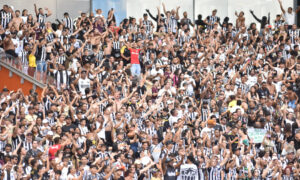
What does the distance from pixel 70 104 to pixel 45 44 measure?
465cm

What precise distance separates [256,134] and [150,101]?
3167 mm

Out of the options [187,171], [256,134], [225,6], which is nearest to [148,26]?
[225,6]

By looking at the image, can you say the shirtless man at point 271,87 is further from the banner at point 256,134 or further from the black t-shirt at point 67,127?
the black t-shirt at point 67,127

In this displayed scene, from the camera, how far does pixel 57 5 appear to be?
103 ft

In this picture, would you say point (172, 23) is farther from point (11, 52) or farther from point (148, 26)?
point (11, 52)

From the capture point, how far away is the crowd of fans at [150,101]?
18.7 metres

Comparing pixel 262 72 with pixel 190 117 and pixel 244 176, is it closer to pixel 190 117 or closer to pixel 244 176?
pixel 190 117

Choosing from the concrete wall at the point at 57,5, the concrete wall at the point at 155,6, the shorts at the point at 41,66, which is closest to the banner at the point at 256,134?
the shorts at the point at 41,66

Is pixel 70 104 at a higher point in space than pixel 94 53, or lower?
lower

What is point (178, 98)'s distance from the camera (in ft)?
75.8

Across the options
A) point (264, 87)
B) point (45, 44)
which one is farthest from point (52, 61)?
point (264, 87)

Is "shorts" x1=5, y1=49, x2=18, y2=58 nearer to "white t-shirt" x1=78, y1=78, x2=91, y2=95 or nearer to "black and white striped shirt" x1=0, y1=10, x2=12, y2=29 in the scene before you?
"black and white striped shirt" x1=0, y1=10, x2=12, y2=29

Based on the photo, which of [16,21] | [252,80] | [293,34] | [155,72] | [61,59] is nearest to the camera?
[61,59]

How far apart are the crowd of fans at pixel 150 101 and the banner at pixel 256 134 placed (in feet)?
0.47
